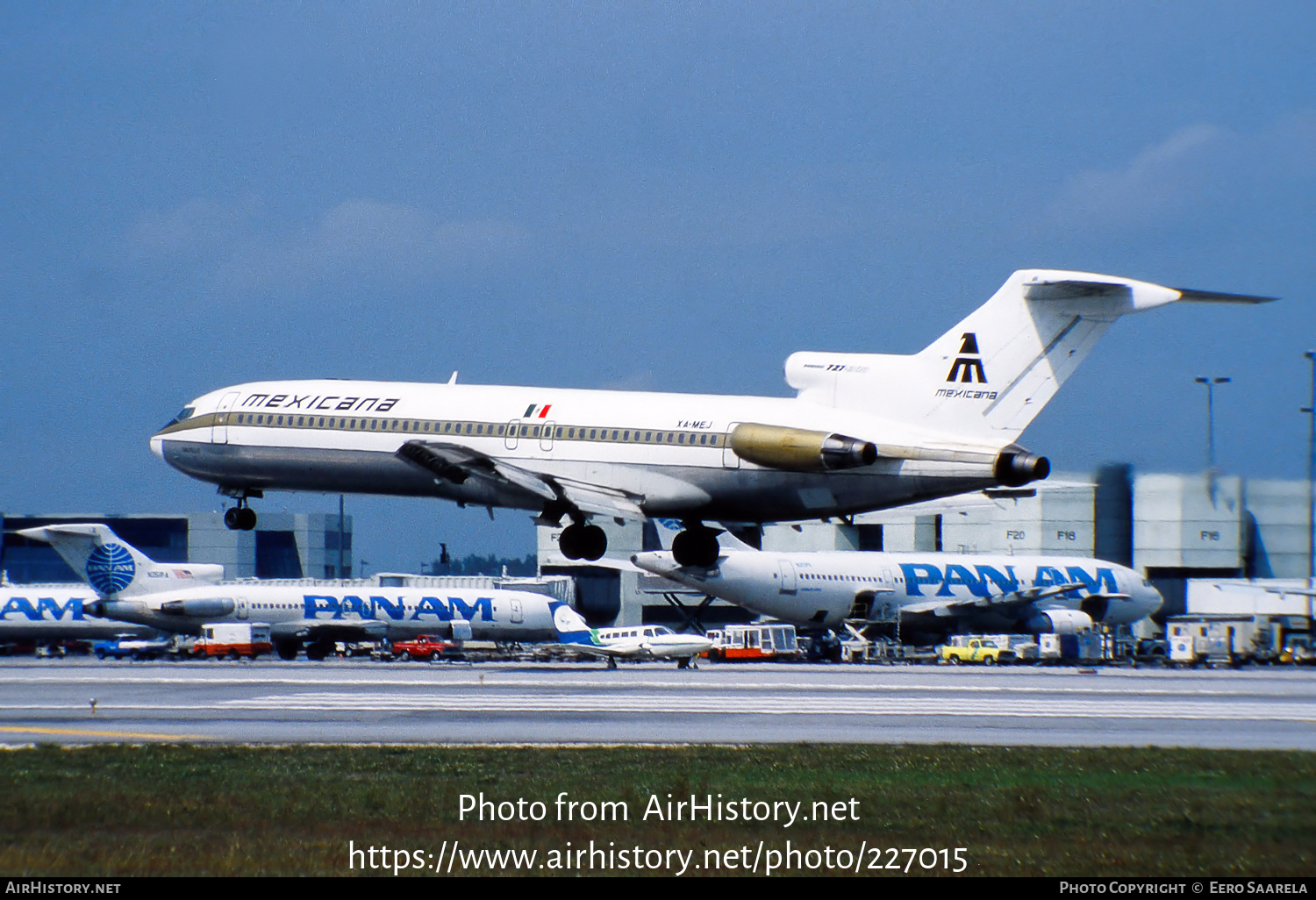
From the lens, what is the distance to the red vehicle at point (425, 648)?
84812 millimetres

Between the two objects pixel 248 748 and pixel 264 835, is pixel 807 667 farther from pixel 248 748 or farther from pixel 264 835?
pixel 264 835

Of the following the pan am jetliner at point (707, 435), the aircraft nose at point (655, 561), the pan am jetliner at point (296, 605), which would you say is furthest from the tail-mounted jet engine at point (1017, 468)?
the pan am jetliner at point (296, 605)

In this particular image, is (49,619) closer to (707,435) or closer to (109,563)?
(109,563)

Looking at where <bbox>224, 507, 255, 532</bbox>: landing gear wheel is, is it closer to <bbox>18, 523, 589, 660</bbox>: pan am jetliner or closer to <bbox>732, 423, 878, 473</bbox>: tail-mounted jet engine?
<bbox>732, 423, 878, 473</bbox>: tail-mounted jet engine

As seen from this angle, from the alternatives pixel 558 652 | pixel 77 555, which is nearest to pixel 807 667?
pixel 558 652

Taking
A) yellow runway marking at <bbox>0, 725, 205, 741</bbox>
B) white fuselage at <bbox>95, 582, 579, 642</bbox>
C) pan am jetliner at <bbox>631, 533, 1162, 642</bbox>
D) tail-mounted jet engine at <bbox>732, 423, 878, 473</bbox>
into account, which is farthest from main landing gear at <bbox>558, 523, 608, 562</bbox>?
white fuselage at <bbox>95, 582, 579, 642</bbox>

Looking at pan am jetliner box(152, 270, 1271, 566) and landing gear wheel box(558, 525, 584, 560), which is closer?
pan am jetliner box(152, 270, 1271, 566)

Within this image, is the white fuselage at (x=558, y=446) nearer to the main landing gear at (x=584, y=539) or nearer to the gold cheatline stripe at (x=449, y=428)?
the gold cheatline stripe at (x=449, y=428)

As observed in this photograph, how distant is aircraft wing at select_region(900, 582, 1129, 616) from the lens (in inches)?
3137

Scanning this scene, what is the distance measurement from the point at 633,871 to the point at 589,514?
20970mm

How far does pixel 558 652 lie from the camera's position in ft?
269

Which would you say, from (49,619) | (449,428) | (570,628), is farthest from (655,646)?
(49,619)

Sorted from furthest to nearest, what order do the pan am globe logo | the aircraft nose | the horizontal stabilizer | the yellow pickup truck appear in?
1. the pan am globe logo
2. the yellow pickup truck
3. the aircraft nose
4. the horizontal stabilizer

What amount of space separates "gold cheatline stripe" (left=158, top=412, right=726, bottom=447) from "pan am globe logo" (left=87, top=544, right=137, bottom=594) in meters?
50.3
